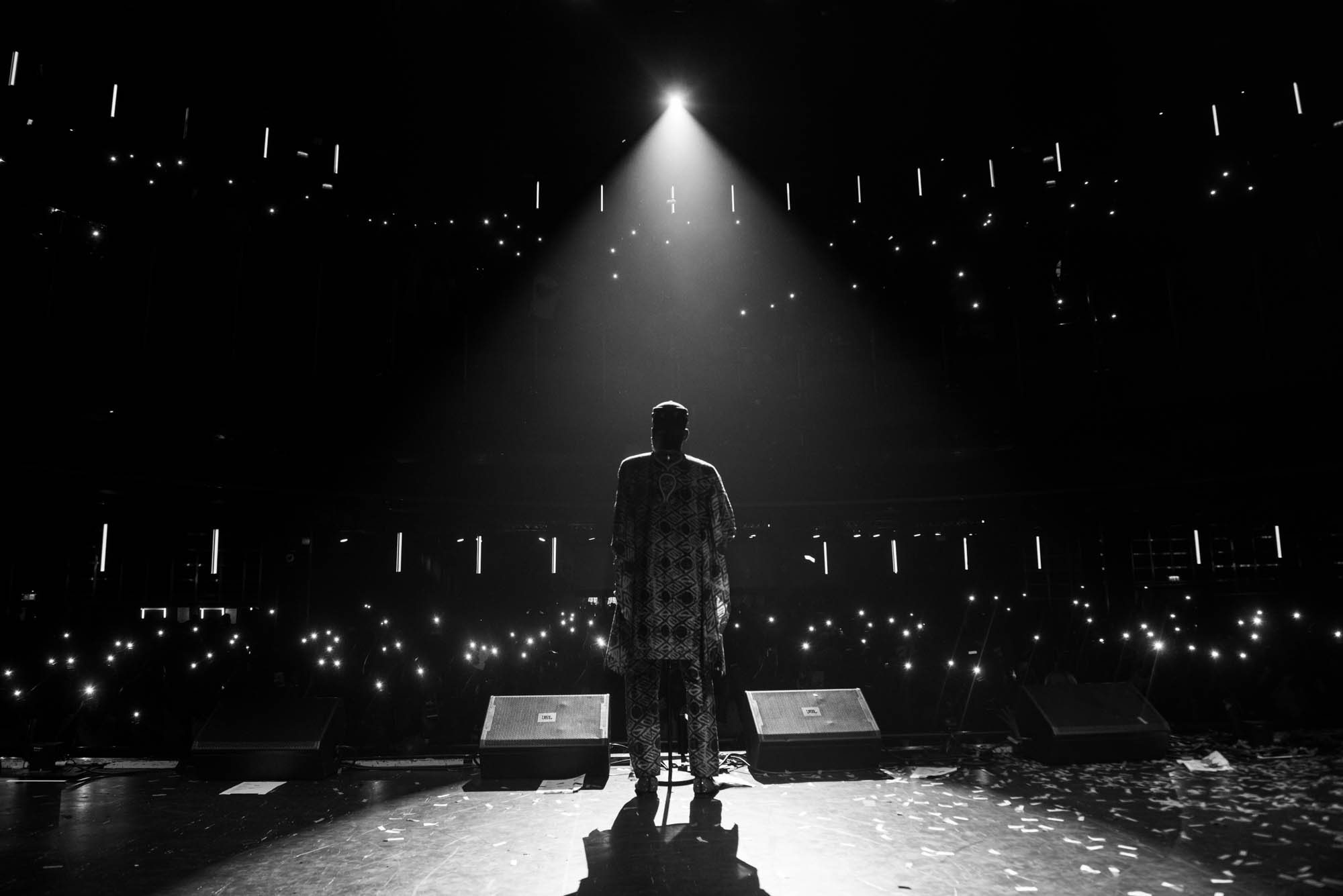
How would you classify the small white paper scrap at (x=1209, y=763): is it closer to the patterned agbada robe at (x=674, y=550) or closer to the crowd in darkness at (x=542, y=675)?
the crowd in darkness at (x=542, y=675)

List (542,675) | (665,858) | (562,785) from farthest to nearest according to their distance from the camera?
(542,675) < (562,785) < (665,858)

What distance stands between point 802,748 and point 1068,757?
172 cm

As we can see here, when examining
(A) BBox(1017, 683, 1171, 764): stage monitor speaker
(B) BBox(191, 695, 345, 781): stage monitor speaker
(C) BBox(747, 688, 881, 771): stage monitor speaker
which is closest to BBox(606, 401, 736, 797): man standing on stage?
(C) BBox(747, 688, 881, 771): stage monitor speaker

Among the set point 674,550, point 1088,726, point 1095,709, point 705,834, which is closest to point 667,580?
point 674,550

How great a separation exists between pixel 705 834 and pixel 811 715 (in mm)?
1795

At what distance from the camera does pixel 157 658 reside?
598 centimetres

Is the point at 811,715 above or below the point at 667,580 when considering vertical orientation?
below

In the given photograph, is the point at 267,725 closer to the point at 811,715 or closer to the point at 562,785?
the point at 562,785

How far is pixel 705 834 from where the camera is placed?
3184 millimetres

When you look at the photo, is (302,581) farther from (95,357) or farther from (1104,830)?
(1104,830)

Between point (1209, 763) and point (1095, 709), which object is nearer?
point (1209, 763)

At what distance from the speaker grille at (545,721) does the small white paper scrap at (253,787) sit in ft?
4.01

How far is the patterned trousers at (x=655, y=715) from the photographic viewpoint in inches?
155

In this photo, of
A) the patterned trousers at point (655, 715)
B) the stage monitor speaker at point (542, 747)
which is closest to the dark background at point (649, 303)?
the stage monitor speaker at point (542, 747)
